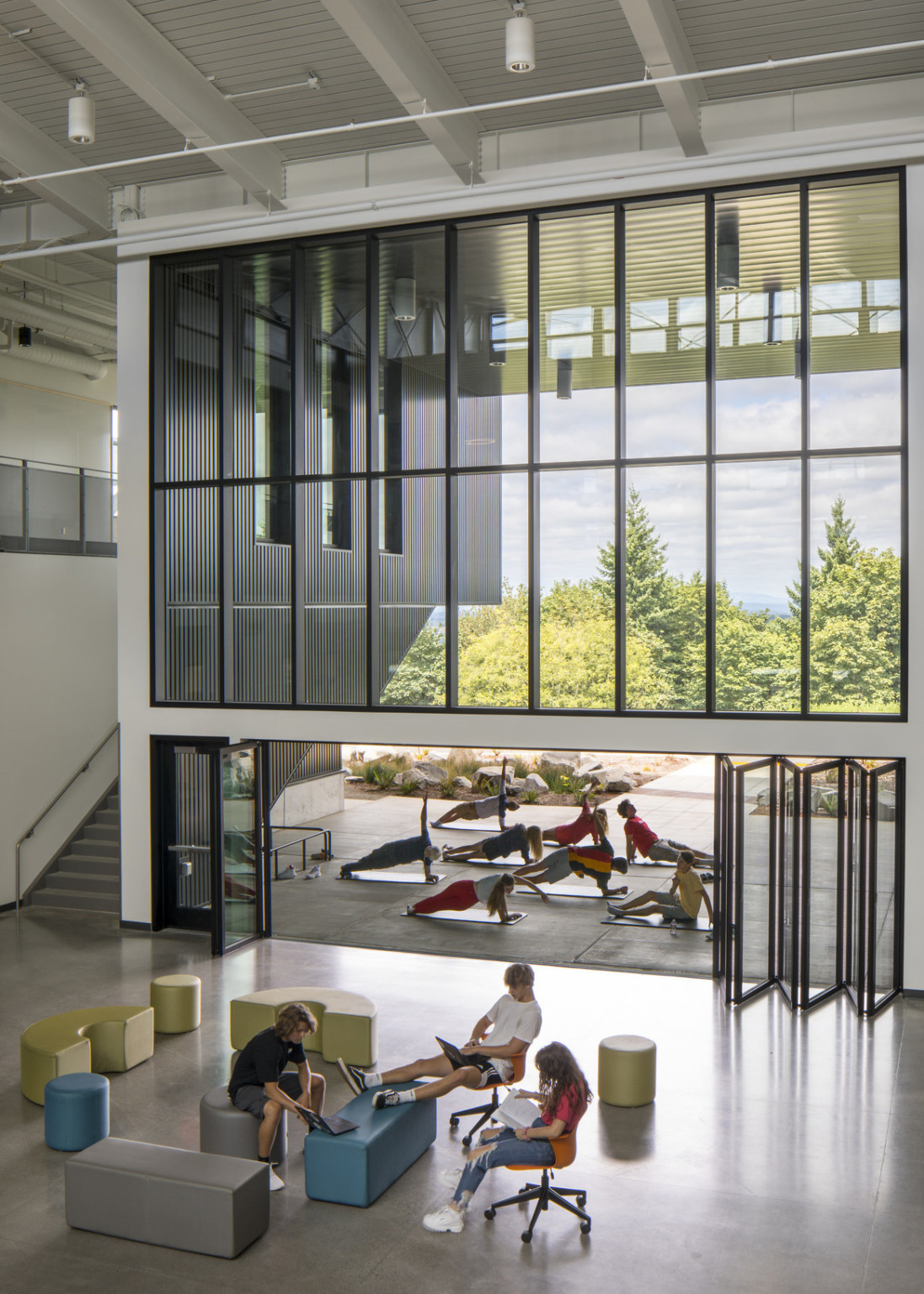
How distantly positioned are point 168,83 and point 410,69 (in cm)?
237

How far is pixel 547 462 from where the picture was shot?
11.8 m

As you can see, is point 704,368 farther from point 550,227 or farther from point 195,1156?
point 195,1156

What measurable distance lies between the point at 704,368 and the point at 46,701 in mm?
10349

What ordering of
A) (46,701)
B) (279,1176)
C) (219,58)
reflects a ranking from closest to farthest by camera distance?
1. (279,1176)
2. (219,58)
3. (46,701)

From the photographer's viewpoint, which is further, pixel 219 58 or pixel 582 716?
pixel 582 716

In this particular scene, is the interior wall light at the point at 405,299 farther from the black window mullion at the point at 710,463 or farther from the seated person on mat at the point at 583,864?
the seated person on mat at the point at 583,864

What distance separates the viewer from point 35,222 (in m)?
13.9

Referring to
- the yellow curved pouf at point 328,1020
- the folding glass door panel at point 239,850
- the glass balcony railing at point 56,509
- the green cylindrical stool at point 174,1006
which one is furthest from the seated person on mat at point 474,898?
the glass balcony railing at point 56,509

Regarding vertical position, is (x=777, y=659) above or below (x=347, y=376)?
below

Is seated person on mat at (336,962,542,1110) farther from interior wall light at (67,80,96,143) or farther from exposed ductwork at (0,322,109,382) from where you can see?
exposed ductwork at (0,322,109,382)

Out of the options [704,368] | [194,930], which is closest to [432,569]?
[704,368]

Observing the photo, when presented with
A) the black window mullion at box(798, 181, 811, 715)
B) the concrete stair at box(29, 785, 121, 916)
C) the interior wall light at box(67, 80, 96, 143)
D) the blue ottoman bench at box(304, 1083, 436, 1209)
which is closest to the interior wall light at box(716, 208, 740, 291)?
the black window mullion at box(798, 181, 811, 715)

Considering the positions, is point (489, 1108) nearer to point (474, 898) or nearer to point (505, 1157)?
point (505, 1157)

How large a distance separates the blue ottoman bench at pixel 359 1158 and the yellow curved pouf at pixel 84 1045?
238 centimetres
